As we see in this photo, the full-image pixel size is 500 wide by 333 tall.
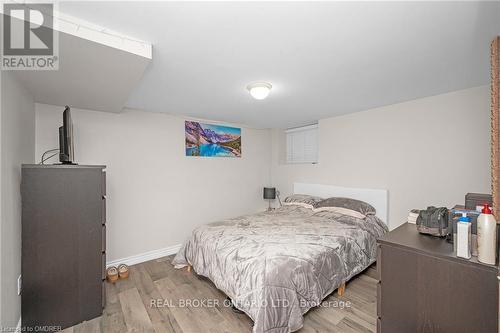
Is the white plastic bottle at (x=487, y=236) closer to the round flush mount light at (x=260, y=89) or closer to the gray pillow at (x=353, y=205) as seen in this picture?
the round flush mount light at (x=260, y=89)

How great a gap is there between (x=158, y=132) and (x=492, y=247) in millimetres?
3679

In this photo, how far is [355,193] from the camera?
3.45 meters

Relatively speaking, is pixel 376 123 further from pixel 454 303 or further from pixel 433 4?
pixel 454 303

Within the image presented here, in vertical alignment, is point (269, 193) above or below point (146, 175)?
below

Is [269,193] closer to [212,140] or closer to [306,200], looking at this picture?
[306,200]

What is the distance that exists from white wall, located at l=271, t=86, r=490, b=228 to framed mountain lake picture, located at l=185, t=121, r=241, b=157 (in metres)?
1.70

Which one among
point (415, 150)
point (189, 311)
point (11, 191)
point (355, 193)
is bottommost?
point (189, 311)

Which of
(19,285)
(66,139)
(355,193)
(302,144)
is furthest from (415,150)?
(19,285)

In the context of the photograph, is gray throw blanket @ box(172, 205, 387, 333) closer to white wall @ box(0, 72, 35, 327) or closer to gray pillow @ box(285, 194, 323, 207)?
gray pillow @ box(285, 194, 323, 207)

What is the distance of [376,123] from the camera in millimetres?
3227

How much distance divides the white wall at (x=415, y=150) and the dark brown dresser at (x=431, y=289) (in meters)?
1.76

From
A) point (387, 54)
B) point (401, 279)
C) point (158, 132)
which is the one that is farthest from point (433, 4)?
point (158, 132)

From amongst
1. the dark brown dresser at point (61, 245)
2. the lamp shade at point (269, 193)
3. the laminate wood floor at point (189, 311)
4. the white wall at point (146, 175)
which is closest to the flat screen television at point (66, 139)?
the dark brown dresser at point (61, 245)

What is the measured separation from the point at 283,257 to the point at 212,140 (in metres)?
2.68
